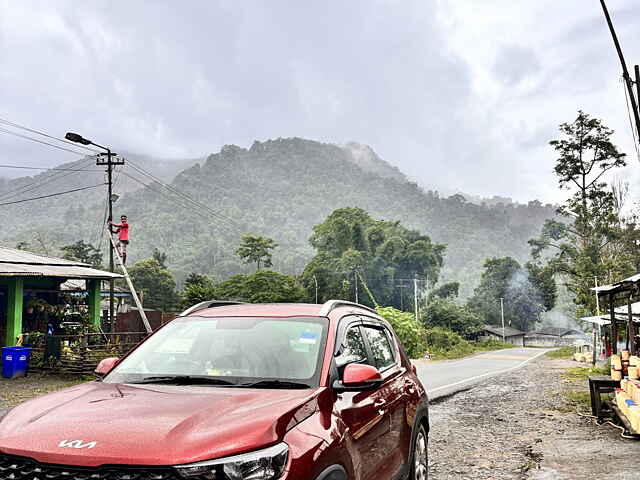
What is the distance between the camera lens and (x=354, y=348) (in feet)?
14.5

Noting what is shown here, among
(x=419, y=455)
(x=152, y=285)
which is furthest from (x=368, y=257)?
(x=419, y=455)

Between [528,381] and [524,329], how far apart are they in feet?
336

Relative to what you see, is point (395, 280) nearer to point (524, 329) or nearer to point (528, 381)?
point (524, 329)

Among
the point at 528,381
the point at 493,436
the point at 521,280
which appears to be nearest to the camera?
the point at 493,436

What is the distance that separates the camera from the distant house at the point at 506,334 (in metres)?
105

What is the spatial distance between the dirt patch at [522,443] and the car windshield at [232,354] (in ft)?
12.2

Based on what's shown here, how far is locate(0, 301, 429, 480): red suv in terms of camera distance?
8.96 feet

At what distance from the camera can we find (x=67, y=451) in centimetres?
274

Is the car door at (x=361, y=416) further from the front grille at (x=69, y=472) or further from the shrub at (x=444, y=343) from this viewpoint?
the shrub at (x=444, y=343)

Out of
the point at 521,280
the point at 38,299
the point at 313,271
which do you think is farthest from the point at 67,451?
the point at 521,280

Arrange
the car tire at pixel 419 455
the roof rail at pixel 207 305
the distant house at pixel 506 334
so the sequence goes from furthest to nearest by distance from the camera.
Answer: the distant house at pixel 506 334 → the car tire at pixel 419 455 → the roof rail at pixel 207 305

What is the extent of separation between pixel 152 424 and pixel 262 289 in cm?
8722

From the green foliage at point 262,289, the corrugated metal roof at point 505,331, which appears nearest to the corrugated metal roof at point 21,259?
the green foliage at point 262,289

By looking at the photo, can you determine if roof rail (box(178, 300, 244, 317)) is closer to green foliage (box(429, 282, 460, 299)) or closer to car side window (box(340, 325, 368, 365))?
car side window (box(340, 325, 368, 365))
